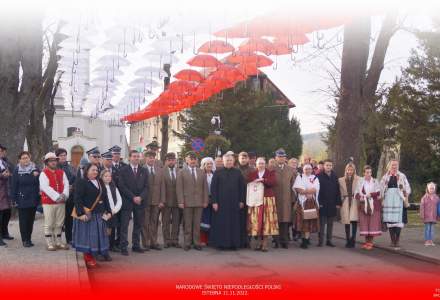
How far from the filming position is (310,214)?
38.0ft

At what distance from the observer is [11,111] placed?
14523mm

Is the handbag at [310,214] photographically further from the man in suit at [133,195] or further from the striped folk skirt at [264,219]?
the man in suit at [133,195]

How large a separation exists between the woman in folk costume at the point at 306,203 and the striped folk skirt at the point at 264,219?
2.12 ft

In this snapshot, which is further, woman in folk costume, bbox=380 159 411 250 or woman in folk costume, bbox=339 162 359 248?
woman in folk costume, bbox=339 162 359 248

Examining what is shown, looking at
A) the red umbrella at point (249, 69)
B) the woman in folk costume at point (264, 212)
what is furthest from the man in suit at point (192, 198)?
the red umbrella at point (249, 69)

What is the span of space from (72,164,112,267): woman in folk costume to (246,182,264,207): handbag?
Result: 9.67 feet

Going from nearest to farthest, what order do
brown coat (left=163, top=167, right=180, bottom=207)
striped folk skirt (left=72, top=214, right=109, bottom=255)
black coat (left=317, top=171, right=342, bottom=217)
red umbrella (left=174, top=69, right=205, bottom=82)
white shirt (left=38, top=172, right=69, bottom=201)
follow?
striped folk skirt (left=72, top=214, right=109, bottom=255)
white shirt (left=38, top=172, right=69, bottom=201)
brown coat (left=163, top=167, right=180, bottom=207)
black coat (left=317, top=171, right=342, bottom=217)
red umbrella (left=174, top=69, right=205, bottom=82)

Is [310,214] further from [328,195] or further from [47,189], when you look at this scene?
[47,189]

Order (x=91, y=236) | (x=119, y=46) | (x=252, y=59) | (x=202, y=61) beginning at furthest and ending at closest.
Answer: (x=202, y=61), (x=252, y=59), (x=119, y=46), (x=91, y=236)

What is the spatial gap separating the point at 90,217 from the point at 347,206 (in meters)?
5.18

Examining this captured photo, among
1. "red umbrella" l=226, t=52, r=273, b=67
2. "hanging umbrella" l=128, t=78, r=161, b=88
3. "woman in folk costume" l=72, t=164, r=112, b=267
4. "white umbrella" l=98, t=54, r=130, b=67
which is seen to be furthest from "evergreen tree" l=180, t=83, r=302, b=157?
"woman in folk costume" l=72, t=164, r=112, b=267

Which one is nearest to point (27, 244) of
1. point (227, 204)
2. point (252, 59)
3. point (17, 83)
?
point (227, 204)

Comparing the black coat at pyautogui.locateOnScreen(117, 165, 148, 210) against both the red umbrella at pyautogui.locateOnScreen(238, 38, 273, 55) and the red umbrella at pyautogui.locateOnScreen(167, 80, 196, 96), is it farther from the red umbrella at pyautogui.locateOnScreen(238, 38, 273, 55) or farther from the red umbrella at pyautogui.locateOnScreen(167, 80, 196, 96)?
the red umbrella at pyautogui.locateOnScreen(167, 80, 196, 96)

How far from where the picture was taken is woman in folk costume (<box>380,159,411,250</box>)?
11289mm
